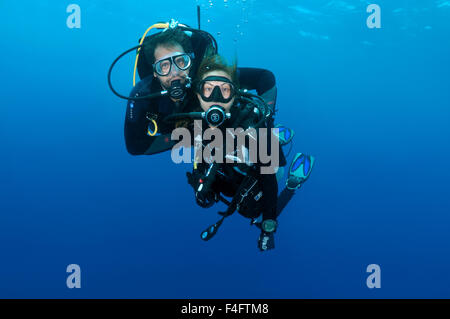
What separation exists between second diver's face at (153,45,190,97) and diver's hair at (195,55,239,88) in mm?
199

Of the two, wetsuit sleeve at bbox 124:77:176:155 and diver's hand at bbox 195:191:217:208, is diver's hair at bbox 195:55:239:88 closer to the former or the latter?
wetsuit sleeve at bbox 124:77:176:155

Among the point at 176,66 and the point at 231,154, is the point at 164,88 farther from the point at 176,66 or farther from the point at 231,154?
the point at 231,154

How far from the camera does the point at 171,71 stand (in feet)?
10.2

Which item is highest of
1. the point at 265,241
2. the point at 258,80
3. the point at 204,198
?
the point at 258,80

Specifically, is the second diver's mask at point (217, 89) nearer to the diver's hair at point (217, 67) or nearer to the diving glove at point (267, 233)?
the diver's hair at point (217, 67)

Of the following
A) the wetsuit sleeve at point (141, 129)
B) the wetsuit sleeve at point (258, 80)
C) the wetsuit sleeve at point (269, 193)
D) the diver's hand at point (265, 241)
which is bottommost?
the diver's hand at point (265, 241)

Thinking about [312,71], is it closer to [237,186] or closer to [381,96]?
[381,96]

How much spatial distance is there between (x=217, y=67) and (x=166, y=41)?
894mm

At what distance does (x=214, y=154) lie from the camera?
312 cm

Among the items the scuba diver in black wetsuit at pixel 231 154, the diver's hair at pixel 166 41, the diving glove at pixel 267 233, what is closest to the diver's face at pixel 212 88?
the scuba diver in black wetsuit at pixel 231 154

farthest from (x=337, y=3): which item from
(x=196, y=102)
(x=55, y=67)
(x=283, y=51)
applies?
(x=55, y=67)

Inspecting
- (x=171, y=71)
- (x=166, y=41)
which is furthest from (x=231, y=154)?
(x=166, y=41)

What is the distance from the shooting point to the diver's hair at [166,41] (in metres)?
3.28

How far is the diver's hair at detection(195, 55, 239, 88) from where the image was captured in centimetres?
293
